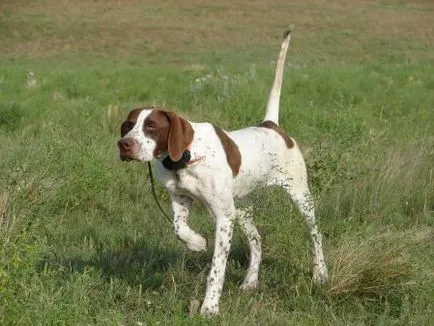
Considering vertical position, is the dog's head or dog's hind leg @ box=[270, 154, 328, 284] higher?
the dog's head

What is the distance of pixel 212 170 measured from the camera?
487 cm

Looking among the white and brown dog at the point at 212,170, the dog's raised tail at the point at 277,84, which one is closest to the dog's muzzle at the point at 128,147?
the white and brown dog at the point at 212,170

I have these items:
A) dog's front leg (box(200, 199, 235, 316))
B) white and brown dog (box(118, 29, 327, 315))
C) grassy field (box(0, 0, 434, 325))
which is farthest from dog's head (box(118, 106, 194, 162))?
grassy field (box(0, 0, 434, 325))

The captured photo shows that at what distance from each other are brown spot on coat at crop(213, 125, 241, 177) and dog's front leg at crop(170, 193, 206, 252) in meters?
0.34

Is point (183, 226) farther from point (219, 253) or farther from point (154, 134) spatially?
point (154, 134)

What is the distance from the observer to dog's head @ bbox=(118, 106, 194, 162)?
4.67 metres

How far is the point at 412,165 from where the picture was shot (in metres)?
7.90

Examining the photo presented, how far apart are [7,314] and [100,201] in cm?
323

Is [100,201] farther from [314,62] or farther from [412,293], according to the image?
[314,62]

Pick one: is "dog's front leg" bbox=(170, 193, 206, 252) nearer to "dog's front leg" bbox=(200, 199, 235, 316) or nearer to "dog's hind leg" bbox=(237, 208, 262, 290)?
"dog's front leg" bbox=(200, 199, 235, 316)

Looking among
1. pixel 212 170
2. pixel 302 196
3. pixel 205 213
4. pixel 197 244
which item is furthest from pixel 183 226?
pixel 205 213

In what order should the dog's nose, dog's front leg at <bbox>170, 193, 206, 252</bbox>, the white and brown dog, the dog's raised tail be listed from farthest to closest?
the dog's raised tail → dog's front leg at <bbox>170, 193, 206, 252</bbox> → the white and brown dog → the dog's nose

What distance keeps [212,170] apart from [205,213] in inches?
85.8

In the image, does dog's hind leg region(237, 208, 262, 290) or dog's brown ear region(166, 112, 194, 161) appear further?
dog's hind leg region(237, 208, 262, 290)
